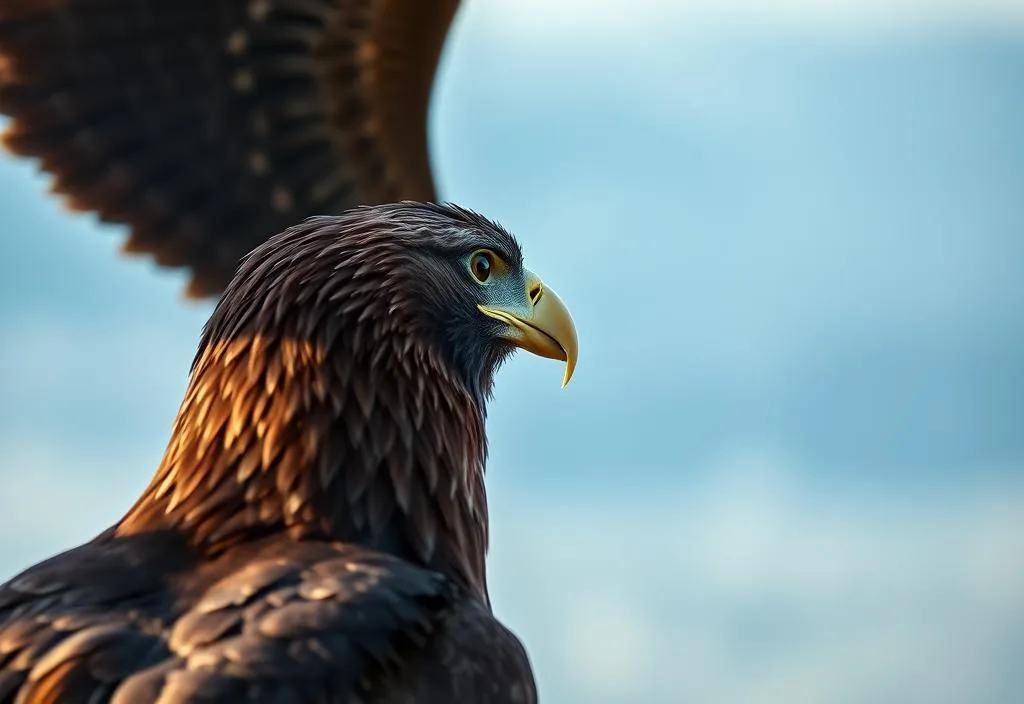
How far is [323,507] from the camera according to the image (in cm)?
403

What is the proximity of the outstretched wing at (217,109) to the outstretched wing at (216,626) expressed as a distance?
5.40 meters

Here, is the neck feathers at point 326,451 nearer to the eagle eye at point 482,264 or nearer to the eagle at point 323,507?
the eagle at point 323,507

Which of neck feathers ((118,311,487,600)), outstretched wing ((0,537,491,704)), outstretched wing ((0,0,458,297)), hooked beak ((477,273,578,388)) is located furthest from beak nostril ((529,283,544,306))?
outstretched wing ((0,0,458,297))

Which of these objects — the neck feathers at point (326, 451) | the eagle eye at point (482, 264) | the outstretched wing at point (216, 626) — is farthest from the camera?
the eagle eye at point (482, 264)

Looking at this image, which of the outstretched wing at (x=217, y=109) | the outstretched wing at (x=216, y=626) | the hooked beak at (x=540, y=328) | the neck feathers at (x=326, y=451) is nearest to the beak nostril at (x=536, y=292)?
the hooked beak at (x=540, y=328)

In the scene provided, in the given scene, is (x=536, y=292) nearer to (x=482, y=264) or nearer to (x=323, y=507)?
(x=482, y=264)

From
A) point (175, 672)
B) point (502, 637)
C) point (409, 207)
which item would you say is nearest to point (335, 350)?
point (409, 207)

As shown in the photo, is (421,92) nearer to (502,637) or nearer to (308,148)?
(308,148)

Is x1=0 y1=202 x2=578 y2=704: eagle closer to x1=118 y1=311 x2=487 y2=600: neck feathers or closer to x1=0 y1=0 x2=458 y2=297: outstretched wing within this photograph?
x1=118 y1=311 x2=487 y2=600: neck feathers

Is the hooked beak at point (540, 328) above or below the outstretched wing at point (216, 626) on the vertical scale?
above

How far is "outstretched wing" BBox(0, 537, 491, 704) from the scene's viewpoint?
3.28 m

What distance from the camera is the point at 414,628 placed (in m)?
3.55

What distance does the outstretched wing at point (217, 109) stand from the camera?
29.1 ft

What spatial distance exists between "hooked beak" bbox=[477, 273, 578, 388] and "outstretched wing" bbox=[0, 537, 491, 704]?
0.99m
